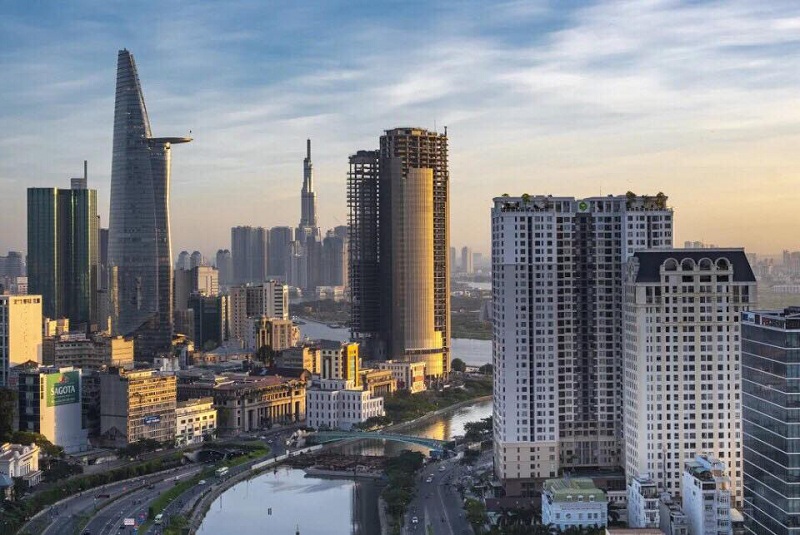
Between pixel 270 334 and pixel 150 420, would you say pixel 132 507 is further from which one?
pixel 270 334

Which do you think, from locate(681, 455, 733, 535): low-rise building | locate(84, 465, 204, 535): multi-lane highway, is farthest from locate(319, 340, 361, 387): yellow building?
locate(681, 455, 733, 535): low-rise building

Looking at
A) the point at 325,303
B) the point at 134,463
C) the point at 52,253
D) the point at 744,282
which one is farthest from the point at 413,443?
the point at 325,303

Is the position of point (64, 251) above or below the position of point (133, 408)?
above

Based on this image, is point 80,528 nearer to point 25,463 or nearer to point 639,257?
point 25,463

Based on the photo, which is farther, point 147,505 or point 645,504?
point 147,505

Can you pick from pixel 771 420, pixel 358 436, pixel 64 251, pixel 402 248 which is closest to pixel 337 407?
pixel 358 436

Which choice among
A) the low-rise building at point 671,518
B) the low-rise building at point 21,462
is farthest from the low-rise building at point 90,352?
the low-rise building at point 671,518
